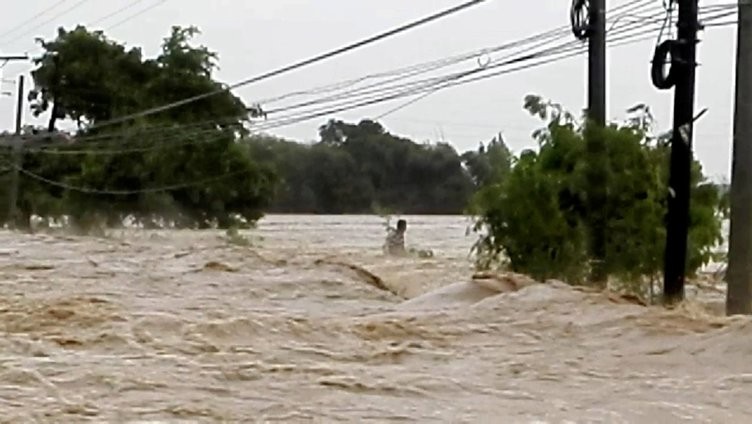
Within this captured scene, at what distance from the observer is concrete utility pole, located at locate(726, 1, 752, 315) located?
345 inches

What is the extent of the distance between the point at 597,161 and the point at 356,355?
12.8 feet

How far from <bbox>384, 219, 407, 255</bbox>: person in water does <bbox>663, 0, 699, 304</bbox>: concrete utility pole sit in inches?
347

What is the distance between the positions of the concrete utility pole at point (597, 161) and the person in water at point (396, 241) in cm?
732

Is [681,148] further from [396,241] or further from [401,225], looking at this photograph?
[401,225]

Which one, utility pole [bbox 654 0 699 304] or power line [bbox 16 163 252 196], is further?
power line [bbox 16 163 252 196]

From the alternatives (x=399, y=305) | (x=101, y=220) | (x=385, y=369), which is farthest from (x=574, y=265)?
(x=101, y=220)

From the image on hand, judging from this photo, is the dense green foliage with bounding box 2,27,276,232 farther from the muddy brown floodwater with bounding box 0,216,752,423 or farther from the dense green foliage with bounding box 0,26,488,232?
the muddy brown floodwater with bounding box 0,216,752,423

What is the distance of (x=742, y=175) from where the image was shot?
8875mm

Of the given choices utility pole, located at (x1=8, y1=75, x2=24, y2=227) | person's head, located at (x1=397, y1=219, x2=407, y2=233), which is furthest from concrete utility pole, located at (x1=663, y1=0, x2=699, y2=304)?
utility pole, located at (x1=8, y1=75, x2=24, y2=227)

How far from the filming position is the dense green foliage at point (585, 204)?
35.1 feet

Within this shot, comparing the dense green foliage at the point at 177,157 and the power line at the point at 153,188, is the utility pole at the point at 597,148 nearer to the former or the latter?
the dense green foliage at the point at 177,157

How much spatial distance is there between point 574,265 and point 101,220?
55.2 ft

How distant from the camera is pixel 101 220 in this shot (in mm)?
26219

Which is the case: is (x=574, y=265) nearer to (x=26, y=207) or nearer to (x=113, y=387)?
(x=113, y=387)
